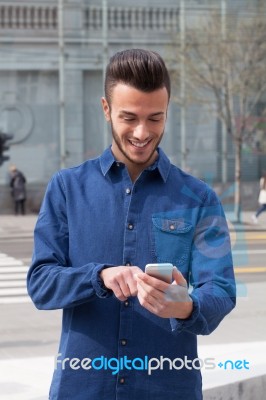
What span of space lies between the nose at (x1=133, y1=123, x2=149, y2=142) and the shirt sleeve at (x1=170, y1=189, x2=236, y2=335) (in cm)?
27

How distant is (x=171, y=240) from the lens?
237 centimetres

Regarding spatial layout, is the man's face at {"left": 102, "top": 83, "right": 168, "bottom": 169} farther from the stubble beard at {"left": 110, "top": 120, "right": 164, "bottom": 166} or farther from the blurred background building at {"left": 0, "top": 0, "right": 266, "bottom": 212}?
the blurred background building at {"left": 0, "top": 0, "right": 266, "bottom": 212}

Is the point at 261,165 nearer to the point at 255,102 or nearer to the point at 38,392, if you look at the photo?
the point at 255,102

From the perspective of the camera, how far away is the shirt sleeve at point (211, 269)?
7.42ft

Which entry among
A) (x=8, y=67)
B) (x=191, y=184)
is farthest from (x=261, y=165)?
(x=191, y=184)

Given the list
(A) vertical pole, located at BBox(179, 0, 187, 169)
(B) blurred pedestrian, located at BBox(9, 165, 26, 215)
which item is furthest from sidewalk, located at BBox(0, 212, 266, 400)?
(B) blurred pedestrian, located at BBox(9, 165, 26, 215)

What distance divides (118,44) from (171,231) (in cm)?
2538

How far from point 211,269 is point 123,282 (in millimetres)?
359

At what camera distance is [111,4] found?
27438 millimetres

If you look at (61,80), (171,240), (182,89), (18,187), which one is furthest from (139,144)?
(61,80)

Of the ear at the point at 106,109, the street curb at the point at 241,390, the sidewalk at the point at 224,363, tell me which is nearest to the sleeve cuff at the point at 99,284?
the ear at the point at 106,109

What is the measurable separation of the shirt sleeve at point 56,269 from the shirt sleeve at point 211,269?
9.4 inches

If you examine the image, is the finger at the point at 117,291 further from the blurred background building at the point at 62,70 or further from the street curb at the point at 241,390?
the blurred background building at the point at 62,70

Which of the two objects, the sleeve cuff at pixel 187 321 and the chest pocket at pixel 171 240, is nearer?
the sleeve cuff at pixel 187 321
